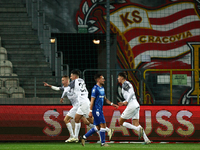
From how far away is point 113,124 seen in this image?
34.7 ft

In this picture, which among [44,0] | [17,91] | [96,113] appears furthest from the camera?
[44,0]

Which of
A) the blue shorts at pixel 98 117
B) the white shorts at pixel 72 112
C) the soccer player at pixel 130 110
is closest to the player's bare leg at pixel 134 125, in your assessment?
the soccer player at pixel 130 110

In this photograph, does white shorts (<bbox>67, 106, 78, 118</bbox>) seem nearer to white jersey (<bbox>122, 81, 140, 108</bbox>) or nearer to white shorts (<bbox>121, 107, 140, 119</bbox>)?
white shorts (<bbox>121, 107, 140, 119</bbox>)

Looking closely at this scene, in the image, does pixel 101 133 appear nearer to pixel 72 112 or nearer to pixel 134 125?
pixel 134 125

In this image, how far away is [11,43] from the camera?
1575 centimetres

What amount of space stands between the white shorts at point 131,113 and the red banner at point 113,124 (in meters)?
0.58

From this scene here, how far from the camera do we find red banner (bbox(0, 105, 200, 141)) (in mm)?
10453

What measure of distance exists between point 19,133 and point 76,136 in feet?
4.86

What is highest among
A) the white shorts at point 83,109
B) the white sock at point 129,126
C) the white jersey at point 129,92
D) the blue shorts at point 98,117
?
the white jersey at point 129,92

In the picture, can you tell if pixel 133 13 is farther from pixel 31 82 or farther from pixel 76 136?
pixel 76 136

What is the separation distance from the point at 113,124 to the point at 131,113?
0.83 metres

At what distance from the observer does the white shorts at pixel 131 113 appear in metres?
9.92

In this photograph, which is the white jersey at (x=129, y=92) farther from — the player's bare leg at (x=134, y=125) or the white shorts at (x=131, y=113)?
the player's bare leg at (x=134, y=125)

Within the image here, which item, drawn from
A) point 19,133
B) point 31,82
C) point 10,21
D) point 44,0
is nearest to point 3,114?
point 19,133
